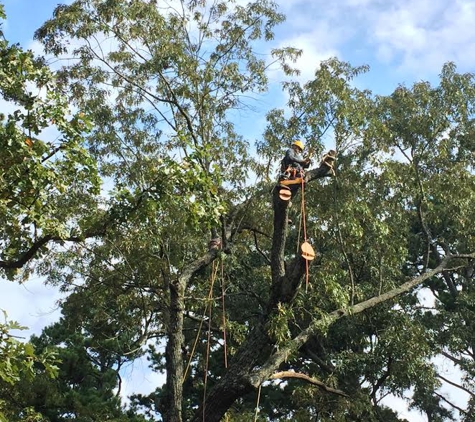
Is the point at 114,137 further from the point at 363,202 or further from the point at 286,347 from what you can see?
the point at 286,347

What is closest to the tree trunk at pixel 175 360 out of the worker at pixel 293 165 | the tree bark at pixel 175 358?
the tree bark at pixel 175 358

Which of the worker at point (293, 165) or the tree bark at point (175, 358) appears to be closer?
the worker at point (293, 165)

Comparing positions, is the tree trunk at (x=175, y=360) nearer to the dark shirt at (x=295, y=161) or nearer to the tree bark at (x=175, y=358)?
the tree bark at (x=175, y=358)

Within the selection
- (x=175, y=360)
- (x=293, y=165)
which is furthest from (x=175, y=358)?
(x=293, y=165)

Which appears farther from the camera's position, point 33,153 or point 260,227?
point 260,227

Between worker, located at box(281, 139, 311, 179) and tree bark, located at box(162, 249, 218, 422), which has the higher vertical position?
worker, located at box(281, 139, 311, 179)

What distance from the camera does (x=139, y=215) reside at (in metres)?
5.15

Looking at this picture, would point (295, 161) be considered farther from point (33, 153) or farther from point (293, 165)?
point (33, 153)

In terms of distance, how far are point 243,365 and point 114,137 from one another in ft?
16.8

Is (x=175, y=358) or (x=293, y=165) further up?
(x=293, y=165)

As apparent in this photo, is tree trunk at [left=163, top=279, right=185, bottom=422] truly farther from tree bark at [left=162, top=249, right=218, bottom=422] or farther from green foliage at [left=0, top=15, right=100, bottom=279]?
green foliage at [left=0, top=15, right=100, bottom=279]

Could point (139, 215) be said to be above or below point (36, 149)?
below

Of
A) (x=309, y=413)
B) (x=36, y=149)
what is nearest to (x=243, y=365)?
(x=36, y=149)

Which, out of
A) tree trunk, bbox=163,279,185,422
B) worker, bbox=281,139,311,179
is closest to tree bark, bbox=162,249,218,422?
tree trunk, bbox=163,279,185,422
